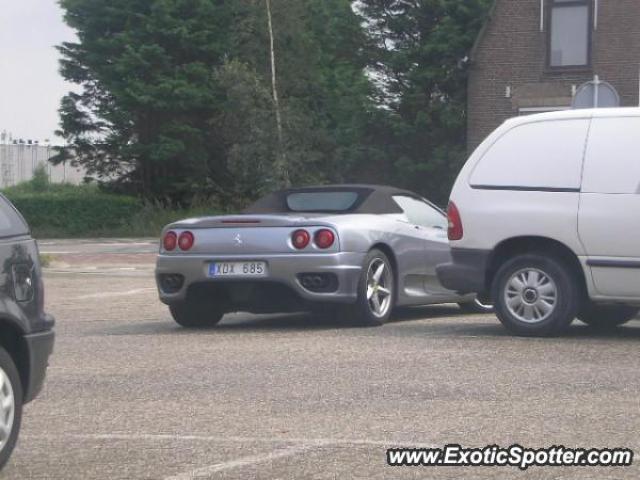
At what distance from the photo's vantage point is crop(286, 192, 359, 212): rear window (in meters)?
13.2

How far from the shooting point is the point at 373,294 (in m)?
12.5

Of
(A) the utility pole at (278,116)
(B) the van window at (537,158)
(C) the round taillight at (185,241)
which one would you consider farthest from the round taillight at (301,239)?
(A) the utility pole at (278,116)

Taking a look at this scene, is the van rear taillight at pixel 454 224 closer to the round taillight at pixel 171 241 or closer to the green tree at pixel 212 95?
the round taillight at pixel 171 241

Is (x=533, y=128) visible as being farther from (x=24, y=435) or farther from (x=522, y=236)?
(x=24, y=435)

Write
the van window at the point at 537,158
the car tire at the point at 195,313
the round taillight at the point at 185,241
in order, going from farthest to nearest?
the car tire at the point at 195,313 < the round taillight at the point at 185,241 < the van window at the point at 537,158

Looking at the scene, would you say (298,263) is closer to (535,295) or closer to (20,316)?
(535,295)

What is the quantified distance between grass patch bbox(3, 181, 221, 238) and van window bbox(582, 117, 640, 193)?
37950 millimetres

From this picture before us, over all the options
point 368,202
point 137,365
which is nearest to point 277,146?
point 368,202

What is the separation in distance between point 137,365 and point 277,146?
34.8m

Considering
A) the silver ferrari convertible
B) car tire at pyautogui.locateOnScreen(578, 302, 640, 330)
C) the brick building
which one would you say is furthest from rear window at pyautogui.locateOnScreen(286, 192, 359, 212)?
the brick building

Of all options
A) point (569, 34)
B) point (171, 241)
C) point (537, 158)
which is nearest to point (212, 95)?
point (569, 34)

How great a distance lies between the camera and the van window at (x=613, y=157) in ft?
35.8

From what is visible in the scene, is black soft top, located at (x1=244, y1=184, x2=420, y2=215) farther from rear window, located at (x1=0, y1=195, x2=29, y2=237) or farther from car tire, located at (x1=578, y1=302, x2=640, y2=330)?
rear window, located at (x1=0, y1=195, x2=29, y2=237)

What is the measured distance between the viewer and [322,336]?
11617mm
